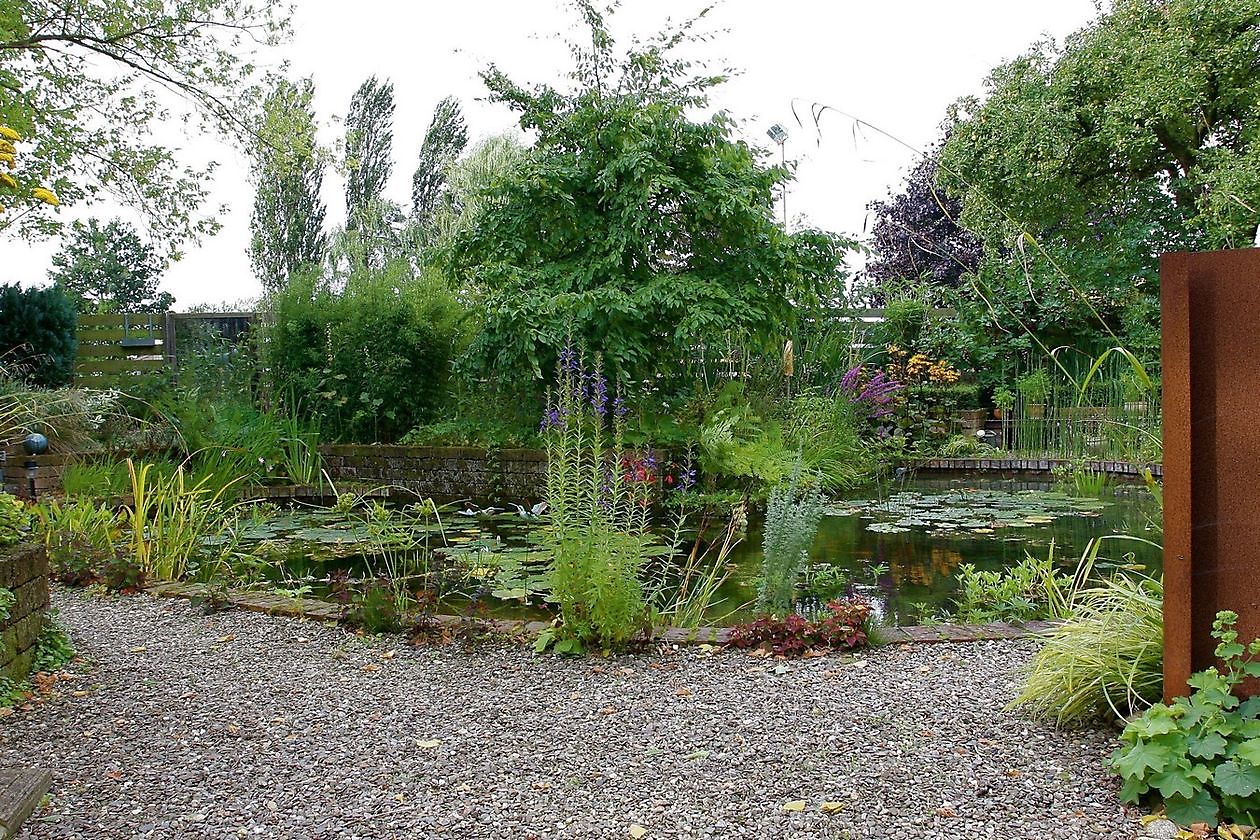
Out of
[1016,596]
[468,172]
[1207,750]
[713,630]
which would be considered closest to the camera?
[1207,750]

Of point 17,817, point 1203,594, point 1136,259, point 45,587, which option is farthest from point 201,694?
point 1136,259

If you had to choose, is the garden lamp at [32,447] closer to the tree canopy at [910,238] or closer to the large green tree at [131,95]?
the large green tree at [131,95]

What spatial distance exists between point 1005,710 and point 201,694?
2.45 m

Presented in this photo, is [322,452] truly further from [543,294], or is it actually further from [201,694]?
[201,694]

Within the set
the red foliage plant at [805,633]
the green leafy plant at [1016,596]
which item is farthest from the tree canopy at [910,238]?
the red foliage plant at [805,633]

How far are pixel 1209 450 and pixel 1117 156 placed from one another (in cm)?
982

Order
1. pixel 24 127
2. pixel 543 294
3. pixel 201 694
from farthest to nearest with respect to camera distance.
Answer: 1. pixel 24 127
2. pixel 543 294
3. pixel 201 694

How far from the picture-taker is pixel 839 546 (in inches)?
227

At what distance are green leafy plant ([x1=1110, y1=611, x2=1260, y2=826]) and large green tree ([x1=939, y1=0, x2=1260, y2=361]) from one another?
7.54 metres

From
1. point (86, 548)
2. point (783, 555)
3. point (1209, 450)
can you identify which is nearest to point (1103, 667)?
point (1209, 450)

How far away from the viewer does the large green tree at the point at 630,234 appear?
24.0 ft

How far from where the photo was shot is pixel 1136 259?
1113 centimetres

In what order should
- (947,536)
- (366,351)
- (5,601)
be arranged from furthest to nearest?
(366,351) → (947,536) → (5,601)

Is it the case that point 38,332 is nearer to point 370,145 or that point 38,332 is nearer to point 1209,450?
point 1209,450
